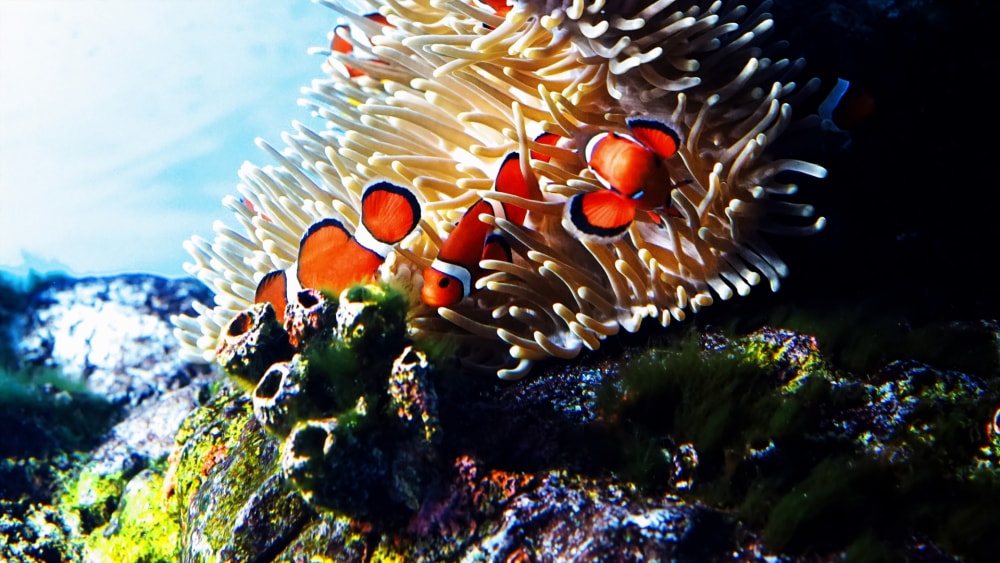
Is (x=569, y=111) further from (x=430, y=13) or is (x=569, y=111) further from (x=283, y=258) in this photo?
(x=283, y=258)

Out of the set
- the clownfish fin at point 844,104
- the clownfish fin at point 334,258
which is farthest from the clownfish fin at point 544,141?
the clownfish fin at point 844,104

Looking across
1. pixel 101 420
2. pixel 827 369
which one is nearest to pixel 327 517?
pixel 827 369

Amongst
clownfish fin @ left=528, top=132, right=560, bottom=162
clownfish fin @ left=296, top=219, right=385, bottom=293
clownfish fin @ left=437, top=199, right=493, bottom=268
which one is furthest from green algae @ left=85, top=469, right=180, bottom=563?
clownfish fin @ left=528, top=132, right=560, bottom=162

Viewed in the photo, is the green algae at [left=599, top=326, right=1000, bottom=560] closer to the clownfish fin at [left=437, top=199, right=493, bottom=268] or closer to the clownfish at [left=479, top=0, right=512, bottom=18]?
the clownfish fin at [left=437, top=199, right=493, bottom=268]

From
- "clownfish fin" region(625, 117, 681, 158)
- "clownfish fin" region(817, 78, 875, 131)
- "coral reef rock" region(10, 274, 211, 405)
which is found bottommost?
"coral reef rock" region(10, 274, 211, 405)

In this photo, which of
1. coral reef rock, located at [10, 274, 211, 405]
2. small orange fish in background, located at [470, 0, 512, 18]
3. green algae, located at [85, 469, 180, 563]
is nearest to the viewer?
small orange fish in background, located at [470, 0, 512, 18]

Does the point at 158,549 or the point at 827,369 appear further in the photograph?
the point at 158,549

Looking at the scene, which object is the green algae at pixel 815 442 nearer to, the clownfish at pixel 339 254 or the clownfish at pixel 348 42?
the clownfish at pixel 339 254
